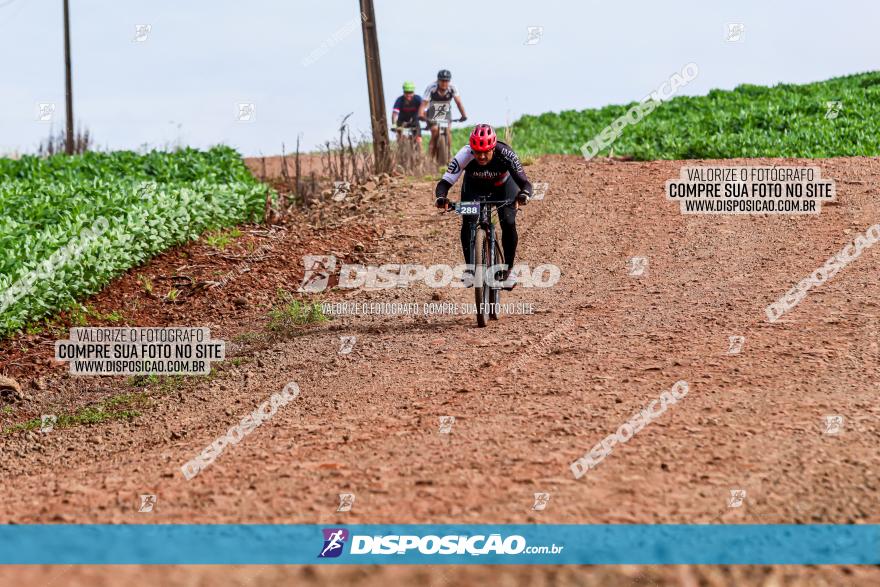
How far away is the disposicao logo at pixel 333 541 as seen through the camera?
534 cm

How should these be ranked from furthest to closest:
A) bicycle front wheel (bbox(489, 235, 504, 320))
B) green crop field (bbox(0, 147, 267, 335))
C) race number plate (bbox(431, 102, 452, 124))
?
race number plate (bbox(431, 102, 452, 124)) → green crop field (bbox(0, 147, 267, 335)) → bicycle front wheel (bbox(489, 235, 504, 320))

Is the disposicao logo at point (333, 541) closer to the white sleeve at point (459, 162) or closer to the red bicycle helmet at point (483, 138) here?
the red bicycle helmet at point (483, 138)

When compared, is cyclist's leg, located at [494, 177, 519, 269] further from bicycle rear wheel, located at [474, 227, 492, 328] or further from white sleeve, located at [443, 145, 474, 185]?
white sleeve, located at [443, 145, 474, 185]

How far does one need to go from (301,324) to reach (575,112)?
28.8 m

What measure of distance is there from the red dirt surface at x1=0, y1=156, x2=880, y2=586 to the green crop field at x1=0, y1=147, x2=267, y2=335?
1.55ft

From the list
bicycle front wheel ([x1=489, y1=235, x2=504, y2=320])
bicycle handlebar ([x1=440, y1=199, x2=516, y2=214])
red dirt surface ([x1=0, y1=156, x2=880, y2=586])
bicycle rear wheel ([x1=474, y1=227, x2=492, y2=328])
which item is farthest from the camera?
bicycle front wheel ([x1=489, y1=235, x2=504, y2=320])

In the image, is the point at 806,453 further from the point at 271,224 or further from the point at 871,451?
the point at 271,224

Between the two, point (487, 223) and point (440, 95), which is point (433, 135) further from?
point (487, 223)

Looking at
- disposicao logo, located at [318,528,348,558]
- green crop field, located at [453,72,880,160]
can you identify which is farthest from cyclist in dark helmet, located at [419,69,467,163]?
disposicao logo, located at [318,528,348,558]

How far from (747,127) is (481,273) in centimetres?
1659

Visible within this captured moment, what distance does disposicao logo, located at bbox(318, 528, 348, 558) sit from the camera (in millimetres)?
5340

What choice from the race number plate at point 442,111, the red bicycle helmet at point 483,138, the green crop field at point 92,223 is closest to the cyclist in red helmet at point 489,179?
the red bicycle helmet at point 483,138

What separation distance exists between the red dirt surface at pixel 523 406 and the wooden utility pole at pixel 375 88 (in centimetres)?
460

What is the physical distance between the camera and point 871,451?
258 inches
